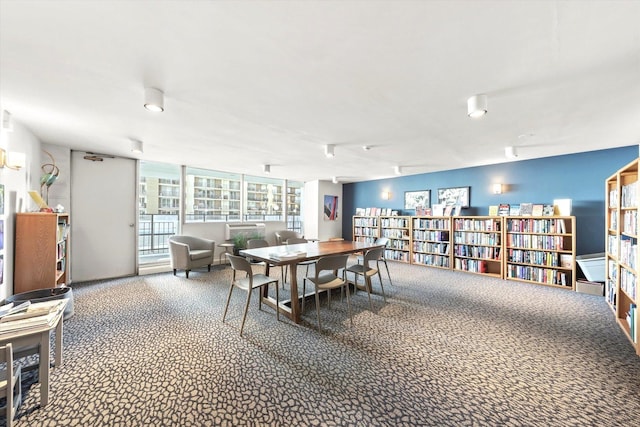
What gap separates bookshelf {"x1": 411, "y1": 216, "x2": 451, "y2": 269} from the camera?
19.0ft

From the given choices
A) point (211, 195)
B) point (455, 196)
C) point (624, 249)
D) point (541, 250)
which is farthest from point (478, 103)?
point (211, 195)

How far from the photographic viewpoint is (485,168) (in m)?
5.50

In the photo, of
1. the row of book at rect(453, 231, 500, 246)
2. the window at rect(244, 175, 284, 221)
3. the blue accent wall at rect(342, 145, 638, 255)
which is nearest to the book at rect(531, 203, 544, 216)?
the blue accent wall at rect(342, 145, 638, 255)

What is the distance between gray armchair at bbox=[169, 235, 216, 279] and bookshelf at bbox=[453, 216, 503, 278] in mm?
5522

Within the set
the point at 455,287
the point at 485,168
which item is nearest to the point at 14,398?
the point at 455,287

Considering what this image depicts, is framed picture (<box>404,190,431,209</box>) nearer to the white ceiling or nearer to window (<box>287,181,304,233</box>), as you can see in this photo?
the white ceiling

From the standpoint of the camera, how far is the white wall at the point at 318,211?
778 centimetres

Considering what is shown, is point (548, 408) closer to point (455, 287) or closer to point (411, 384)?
point (411, 384)

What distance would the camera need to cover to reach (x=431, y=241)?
19.7ft

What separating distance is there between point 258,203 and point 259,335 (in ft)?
16.7

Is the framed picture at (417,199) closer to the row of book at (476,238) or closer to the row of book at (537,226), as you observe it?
the row of book at (476,238)

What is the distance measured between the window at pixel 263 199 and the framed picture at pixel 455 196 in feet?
14.9

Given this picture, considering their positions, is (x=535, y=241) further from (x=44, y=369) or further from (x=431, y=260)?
(x=44, y=369)

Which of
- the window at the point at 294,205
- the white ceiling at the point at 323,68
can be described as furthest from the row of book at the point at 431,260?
the window at the point at 294,205
